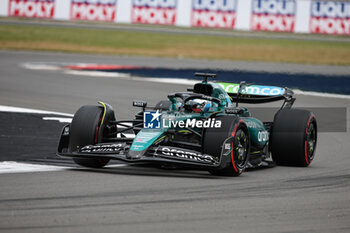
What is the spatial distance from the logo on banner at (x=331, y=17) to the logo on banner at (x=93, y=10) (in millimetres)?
10402

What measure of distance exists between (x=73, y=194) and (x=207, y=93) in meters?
3.02

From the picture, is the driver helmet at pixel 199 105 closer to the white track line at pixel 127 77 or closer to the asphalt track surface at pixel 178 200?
the asphalt track surface at pixel 178 200

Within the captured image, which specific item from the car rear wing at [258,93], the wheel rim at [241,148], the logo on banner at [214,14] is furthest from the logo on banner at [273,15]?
the wheel rim at [241,148]

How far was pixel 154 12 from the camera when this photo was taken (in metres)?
38.8

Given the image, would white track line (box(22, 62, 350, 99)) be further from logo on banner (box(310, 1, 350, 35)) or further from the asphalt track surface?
logo on banner (box(310, 1, 350, 35))

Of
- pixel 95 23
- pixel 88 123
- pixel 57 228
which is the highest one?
pixel 95 23

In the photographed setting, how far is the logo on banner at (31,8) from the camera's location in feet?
124

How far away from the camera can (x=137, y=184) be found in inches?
331

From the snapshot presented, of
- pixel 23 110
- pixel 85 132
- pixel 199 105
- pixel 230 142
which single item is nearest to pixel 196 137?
pixel 199 105

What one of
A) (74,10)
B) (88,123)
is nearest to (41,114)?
(88,123)

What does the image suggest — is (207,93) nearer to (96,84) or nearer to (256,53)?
→ (96,84)

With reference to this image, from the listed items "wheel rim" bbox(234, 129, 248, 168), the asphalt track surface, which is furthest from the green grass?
"wheel rim" bbox(234, 129, 248, 168)

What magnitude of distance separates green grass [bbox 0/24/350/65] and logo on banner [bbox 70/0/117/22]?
736mm

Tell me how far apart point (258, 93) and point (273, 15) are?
2773 centimetres
